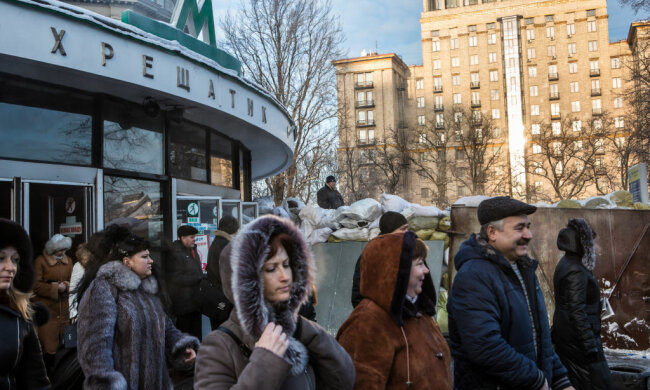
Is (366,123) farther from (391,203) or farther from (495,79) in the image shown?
(391,203)

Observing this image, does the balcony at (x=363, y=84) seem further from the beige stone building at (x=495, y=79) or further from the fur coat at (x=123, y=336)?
the fur coat at (x=123, y=336)

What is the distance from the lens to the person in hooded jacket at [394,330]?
2545mm

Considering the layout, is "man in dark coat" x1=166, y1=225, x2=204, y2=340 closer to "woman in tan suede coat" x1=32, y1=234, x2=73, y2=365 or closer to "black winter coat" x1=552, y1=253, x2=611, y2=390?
"woman in tan suede coat" x1=32, y1=234, x2=73, y2=365

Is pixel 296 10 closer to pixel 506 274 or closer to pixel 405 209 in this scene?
pixel 405 209

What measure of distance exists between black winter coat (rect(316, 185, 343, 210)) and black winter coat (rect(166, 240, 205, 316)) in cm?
650

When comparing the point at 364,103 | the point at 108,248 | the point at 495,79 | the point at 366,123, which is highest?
the point at 495,79

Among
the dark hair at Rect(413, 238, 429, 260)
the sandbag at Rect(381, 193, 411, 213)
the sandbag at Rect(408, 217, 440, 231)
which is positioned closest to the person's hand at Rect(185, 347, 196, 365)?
the dark hair at Rect(413, 238, 429, 260)

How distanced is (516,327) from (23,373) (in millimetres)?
2500

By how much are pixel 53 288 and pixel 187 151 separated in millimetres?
3546

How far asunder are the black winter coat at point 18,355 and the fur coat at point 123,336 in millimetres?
397

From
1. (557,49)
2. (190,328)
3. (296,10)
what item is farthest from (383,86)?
(190,328)

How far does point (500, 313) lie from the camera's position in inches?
114

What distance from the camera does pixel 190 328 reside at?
595cm

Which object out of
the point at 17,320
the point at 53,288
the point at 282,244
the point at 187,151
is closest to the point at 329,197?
the point at 187,151
